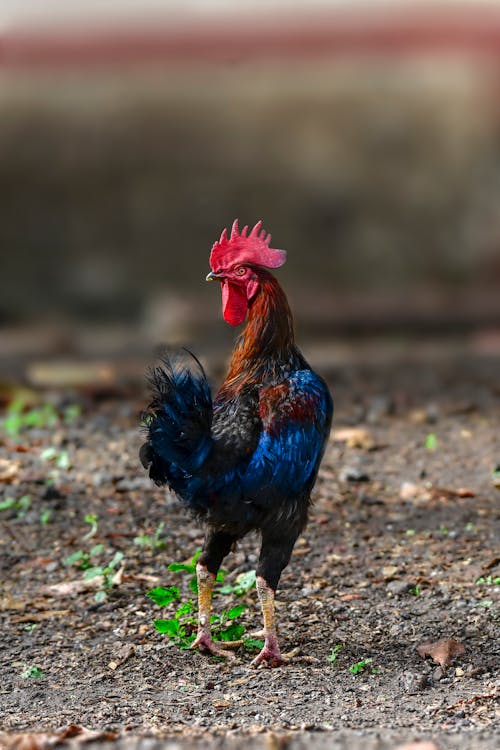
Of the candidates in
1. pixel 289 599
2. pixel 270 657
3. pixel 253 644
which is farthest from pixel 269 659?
pixel 289 599

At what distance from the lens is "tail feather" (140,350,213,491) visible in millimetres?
3379

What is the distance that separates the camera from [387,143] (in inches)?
314

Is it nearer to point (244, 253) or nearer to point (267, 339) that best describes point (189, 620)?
point (267, 339)

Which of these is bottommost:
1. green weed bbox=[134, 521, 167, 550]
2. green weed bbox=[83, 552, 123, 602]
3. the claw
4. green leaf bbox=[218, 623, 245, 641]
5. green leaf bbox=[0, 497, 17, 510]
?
the claw

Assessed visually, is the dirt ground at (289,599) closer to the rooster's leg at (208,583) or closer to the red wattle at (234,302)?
the rooster's leg at (208,583)

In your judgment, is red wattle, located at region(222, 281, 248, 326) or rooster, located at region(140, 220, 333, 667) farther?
red wattle, located at region(222, 281, 248, 326)

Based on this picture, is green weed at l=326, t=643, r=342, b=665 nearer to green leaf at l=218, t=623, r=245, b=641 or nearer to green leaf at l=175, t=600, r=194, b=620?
green leaf at l=218, t=623, r=245, b=641

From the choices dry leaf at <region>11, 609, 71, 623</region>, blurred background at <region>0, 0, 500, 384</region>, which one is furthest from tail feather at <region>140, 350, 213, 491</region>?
blurred background at <region>0, 0, 500, 384</region>

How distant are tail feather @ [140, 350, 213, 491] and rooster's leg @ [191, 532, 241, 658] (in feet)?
0.94

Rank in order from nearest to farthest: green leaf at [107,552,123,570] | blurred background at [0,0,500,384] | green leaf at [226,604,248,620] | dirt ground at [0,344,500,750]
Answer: dirt ground at [0,344,500,750] < green leaf at [226,604,248,620] < green leaf at [107,552,123,570] < blurred background at [0,0,500,384]

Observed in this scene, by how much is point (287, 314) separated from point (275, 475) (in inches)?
22.6

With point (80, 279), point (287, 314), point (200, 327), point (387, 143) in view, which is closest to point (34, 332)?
point (80, 279)

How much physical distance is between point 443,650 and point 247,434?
93cm

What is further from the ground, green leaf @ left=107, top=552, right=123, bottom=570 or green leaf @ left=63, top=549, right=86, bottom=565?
green leaf @ left=63, top=549, right=86, bottom=565
